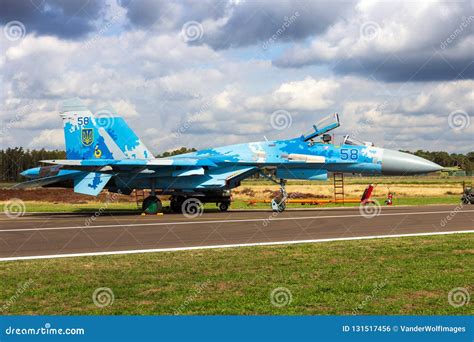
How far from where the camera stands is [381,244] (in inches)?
486

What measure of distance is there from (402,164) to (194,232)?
37.6ft

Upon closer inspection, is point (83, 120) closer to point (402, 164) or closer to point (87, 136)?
point (87, 136)

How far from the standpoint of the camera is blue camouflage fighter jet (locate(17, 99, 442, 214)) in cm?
2345

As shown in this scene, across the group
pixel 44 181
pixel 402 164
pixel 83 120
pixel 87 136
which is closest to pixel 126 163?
pixel 87 136

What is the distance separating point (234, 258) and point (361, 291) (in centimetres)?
355

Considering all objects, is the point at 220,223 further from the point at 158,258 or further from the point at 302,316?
the point at 302,316

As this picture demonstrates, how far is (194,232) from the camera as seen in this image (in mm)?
15875

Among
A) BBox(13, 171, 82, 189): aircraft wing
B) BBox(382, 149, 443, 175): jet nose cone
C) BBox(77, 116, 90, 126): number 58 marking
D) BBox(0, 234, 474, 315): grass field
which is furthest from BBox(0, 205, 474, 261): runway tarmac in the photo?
BBox(77, 116, 90, 126): number 58 marking

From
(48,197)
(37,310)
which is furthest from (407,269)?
(48,197)

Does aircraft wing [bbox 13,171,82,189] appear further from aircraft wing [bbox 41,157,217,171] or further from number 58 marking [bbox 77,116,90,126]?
number 58 marking [bbox 77,116,90,126]

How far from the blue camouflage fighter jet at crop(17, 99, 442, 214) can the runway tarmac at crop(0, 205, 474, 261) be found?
355cm

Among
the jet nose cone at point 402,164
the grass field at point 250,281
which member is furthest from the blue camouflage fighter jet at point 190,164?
the grass field at point 250,281

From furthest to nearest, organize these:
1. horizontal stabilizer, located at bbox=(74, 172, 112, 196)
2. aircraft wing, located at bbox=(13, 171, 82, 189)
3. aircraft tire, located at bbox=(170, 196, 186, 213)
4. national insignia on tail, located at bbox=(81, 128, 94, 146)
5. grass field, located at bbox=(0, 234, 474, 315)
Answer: aircraft tire, located at bbox=(170, 196, 186, 213) → national insignia on tail, located at bbox=(81, 128, 94, 146) → aircraft wing, located at bbox=(13, 171, 82, 189) → horizontal stabilizer, located at bbox=(74, 172, 112, 196) → grass field, located at bbox=(0, 234, 474, 315)

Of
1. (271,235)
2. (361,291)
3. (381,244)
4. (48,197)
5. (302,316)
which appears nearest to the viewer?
(302,316)
